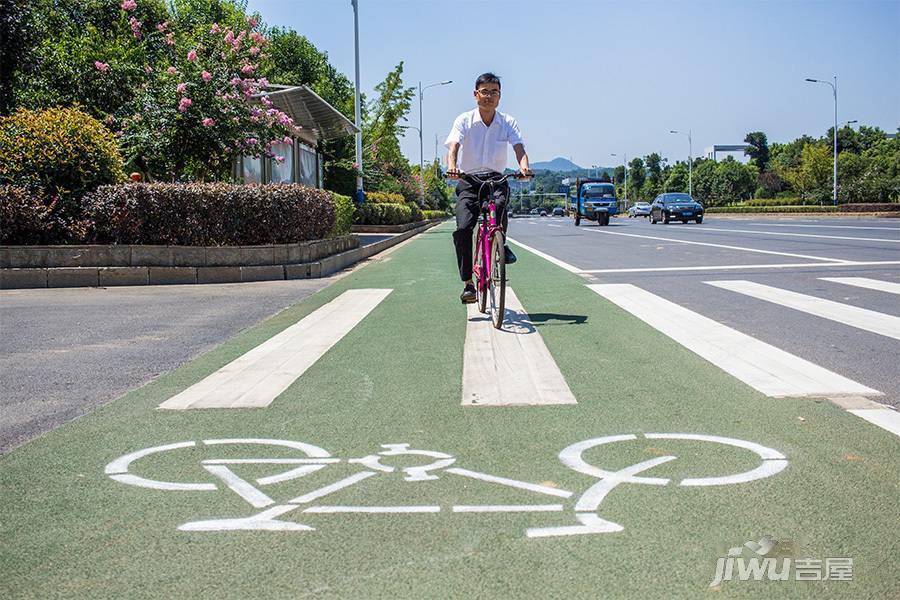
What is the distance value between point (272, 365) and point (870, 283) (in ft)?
22.5

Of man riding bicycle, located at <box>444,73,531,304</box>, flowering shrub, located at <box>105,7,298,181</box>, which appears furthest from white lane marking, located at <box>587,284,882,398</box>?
flowering shrub, located at <box>105,7,298,181</box>

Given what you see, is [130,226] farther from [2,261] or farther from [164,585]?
[164,585]

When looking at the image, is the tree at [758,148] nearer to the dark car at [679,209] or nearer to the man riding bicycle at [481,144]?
the dark car at [679,209]

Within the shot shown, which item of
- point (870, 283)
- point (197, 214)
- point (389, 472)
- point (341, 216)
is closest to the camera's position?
point (389, 472)

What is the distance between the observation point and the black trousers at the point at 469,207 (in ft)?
23.1

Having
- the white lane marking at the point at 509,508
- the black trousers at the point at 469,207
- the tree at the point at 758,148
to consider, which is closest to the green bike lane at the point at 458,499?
the white lane marking at the point at 509,508

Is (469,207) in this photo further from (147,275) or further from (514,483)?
(147,275)

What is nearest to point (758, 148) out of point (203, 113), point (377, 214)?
point (377, 214)

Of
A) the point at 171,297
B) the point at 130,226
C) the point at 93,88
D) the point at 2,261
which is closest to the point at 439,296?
the point at 171,297

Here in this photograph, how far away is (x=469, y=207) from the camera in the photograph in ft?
23.5

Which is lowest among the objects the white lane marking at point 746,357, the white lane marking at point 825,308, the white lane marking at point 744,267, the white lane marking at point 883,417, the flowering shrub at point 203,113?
the white lane marking at point 883,417

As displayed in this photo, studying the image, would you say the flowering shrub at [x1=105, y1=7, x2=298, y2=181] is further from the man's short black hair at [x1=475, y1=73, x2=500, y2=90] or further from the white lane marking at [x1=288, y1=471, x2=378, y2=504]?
the white lane marking at [x1=288, y1=471, x2=378, y2=504]

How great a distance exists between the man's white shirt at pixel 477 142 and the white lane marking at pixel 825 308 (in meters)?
2.89

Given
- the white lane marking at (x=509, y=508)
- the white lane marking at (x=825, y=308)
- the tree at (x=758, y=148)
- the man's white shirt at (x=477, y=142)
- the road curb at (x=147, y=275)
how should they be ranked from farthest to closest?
the tree at (x=758, y=148), the road curb at (x=147, y=275), the man's white shirt at (x=477, y=142), the white lane marking at (x=825, y=308), the white lane marking at (x=509, y=508)
